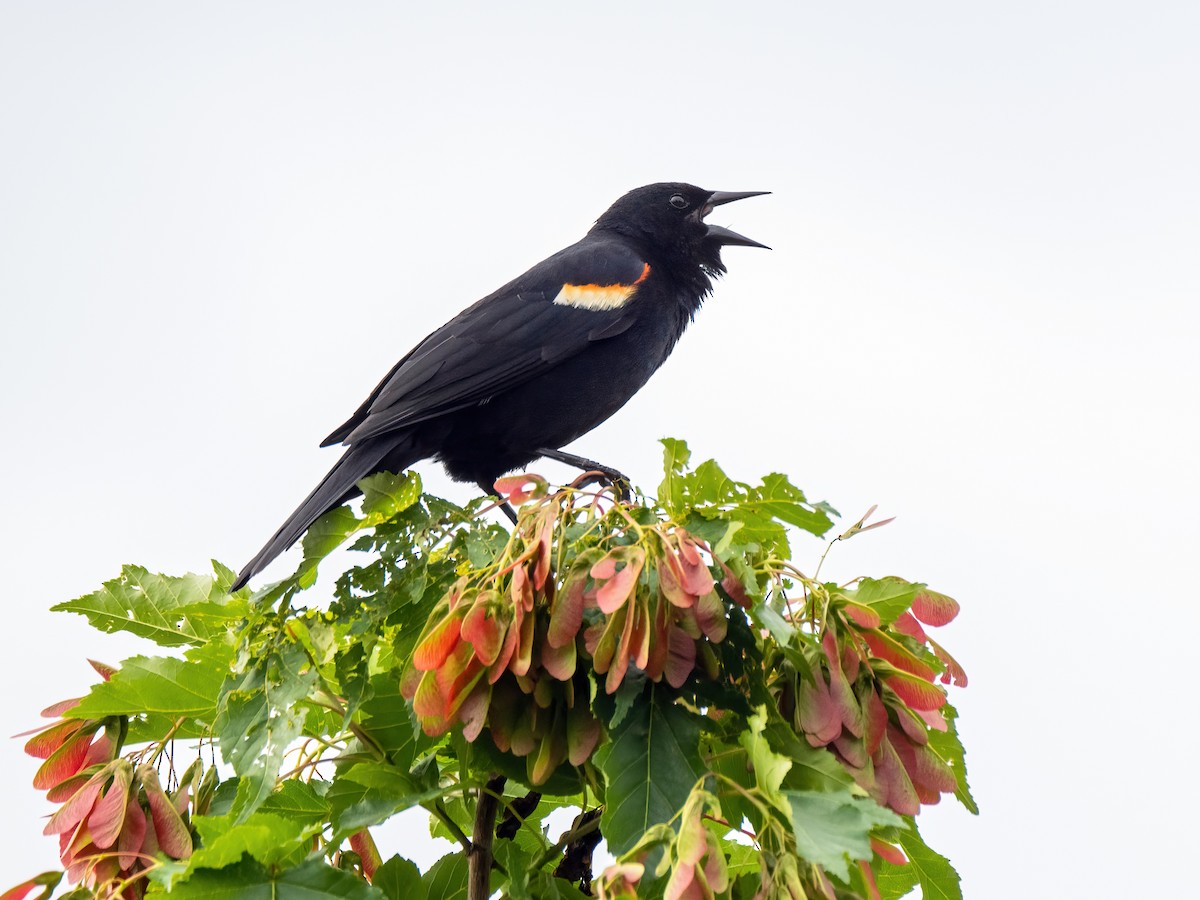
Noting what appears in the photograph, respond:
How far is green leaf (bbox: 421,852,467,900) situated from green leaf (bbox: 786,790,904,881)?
0.86 metres

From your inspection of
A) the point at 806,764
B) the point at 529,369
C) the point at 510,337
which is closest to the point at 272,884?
the point at 806,764

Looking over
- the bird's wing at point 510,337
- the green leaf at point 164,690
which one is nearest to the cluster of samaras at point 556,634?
the green leaf at point 164,690

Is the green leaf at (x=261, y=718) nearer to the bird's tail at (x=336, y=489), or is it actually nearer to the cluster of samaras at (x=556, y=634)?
the cluster of samaras at (x=556, y=634)

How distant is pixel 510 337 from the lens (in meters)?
4.61

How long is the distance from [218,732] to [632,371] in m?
2.87

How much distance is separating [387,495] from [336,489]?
1.39m

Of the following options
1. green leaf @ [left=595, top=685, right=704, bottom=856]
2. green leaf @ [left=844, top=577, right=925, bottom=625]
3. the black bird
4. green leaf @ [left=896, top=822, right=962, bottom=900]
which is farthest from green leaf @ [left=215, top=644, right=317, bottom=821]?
the black bird

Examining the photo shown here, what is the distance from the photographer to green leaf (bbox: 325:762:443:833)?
6.99ft

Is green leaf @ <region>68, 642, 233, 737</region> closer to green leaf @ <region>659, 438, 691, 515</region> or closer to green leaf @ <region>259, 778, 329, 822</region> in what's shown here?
green leaf @ <region>259, 778, 329, 822</region>

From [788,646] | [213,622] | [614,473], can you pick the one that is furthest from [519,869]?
[614,473]

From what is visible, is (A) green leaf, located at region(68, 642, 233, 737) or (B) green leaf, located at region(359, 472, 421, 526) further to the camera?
(B) green leaf, located at region(359, 472, 421, 526)

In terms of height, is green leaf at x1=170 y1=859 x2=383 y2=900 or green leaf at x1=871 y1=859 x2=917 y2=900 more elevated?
green leaf at x1=871 y1=859 x2=917 y2=900

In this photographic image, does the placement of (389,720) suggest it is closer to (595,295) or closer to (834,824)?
(834,824)

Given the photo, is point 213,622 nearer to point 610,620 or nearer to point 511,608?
point 511,608
